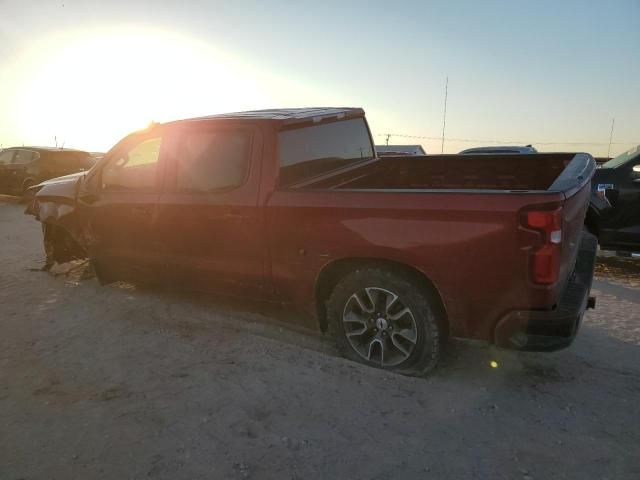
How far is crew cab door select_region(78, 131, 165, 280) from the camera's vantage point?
406cm

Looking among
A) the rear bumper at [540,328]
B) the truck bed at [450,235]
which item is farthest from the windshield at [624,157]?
the rear bumper at [540,328]

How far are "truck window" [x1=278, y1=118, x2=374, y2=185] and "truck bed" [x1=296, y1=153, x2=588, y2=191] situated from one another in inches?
5.1

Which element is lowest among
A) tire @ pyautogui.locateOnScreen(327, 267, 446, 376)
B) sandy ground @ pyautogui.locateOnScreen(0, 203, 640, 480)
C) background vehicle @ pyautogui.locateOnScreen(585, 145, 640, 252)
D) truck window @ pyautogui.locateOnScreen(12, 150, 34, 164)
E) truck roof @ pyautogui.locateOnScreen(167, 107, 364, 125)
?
sandy ground @ pyautogui.locateOnScreen(0, 203, 640, 480)

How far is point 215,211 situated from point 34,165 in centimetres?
1175

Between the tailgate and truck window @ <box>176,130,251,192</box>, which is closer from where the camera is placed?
the tailgate

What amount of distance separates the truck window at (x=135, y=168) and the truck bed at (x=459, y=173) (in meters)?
1.58

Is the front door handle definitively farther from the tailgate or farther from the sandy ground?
the tailgate

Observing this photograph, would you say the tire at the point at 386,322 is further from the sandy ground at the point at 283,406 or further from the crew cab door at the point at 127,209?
the crew cab door at the point at 127,209

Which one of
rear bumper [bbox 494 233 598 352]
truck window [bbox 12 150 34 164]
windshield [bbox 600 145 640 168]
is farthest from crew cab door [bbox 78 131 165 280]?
truck window [bbox 12 150 34 164]

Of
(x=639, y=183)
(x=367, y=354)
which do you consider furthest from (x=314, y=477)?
(x=639, y=183)

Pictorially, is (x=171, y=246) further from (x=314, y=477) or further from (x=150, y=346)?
(x=314, y=477)

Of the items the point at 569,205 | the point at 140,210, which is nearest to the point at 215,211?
the point at 140,210

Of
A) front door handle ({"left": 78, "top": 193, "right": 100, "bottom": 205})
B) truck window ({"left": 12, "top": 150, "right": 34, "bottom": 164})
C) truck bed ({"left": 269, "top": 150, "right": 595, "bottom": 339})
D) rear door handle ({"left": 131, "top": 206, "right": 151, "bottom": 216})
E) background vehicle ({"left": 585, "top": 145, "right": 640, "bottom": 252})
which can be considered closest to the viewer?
truck bed ({"left": 269, "top": 150, "right": 595, "bottom": 339})

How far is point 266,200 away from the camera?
3.33m
